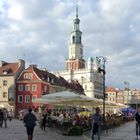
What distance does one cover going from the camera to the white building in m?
141

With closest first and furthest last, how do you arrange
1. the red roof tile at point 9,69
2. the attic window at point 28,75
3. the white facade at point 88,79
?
the attic window at point 28,75
the red roof tile at point 9,69
the white facade at point 88,79

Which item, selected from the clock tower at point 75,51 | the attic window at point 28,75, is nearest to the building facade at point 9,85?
the attic window at point 28,75

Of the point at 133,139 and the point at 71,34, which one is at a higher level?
the point at 71,34

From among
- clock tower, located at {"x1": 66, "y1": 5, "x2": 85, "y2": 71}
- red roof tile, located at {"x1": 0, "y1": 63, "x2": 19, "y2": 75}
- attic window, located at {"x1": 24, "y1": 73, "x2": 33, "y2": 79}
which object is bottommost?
attic window, located at {"x1": 24, "y1": 73, "x2": 33, "y2": 79}

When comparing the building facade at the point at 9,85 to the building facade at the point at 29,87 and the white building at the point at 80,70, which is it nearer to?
the building facade at the point at 29,87

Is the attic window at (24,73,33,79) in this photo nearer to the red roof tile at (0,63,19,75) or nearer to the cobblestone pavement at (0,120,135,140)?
the red roof tile at (0,63,19,75)

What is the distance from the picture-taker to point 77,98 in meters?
29.1

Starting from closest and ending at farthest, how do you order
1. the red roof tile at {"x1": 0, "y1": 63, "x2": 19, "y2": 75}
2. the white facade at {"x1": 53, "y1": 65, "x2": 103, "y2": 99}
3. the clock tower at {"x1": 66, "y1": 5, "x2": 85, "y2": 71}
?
1. the red roof tile at {"x1": 0, "y1": 63, "x2": 19, "y2": 75}
2. the white facade at {"x1": 53, "y1": 65, "x2": 103, "y2": 99}
3. the clock tower at {"x1": 66, "y1": 5, "x2": 85, "y2": 71}

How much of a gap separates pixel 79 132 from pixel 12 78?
67.9 m

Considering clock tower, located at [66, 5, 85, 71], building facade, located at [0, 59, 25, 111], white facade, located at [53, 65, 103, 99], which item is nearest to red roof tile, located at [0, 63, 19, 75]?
building facade, located at [0, 59, 25, 111]

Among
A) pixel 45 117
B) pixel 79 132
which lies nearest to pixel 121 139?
pixel 79 132

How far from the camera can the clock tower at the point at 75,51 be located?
152 meters

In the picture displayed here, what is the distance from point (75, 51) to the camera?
157m

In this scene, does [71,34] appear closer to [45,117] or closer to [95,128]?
[45,117]
